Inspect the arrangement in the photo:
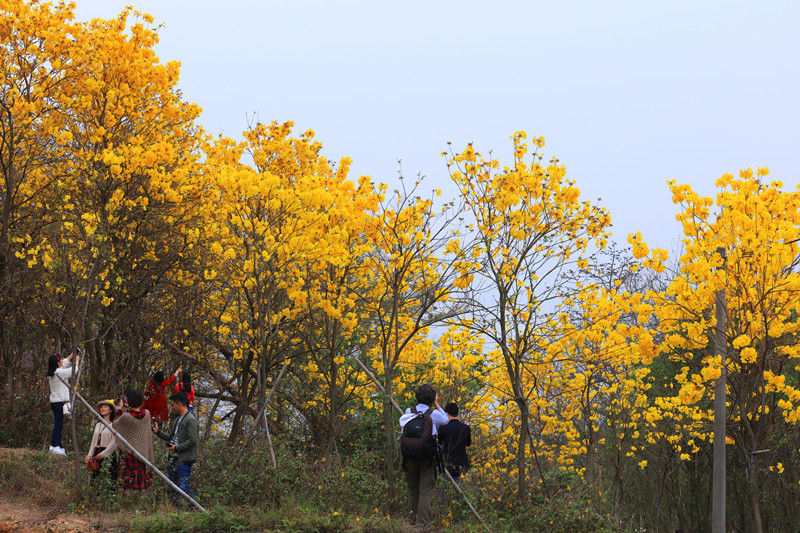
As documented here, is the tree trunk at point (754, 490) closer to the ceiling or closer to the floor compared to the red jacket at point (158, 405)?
closer to the floor

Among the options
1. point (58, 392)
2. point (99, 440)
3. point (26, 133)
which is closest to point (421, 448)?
point (99, 440)

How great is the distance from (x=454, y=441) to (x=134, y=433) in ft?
12.3

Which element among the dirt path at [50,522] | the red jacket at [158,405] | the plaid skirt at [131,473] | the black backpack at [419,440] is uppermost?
the red jacket at [158,405]

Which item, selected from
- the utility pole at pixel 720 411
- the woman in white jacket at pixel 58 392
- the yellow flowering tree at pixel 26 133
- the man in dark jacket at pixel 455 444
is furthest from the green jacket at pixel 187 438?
the utility pole at pixel 720 411

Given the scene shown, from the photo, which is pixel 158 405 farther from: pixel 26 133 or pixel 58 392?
pixel 26 133

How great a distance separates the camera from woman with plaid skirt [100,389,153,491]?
823 centimetres

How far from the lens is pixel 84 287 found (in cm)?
931

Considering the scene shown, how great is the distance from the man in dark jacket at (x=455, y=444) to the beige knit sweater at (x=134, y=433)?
134 inches

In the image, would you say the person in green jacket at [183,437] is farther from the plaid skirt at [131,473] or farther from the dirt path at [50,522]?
the dirt path at [50,522]

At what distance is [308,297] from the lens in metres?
10.0

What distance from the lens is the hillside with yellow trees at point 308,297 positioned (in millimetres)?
9188

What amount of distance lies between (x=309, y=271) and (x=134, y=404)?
9.67 ft

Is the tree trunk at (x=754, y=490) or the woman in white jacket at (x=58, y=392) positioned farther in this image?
the woman in white jacket at (x=58, y=392)

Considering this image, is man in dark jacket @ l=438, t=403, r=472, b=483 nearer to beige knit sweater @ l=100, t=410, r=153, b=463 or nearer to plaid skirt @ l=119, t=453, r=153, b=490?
beige knit sweater @ l=100, t=410, r=153, b=463
